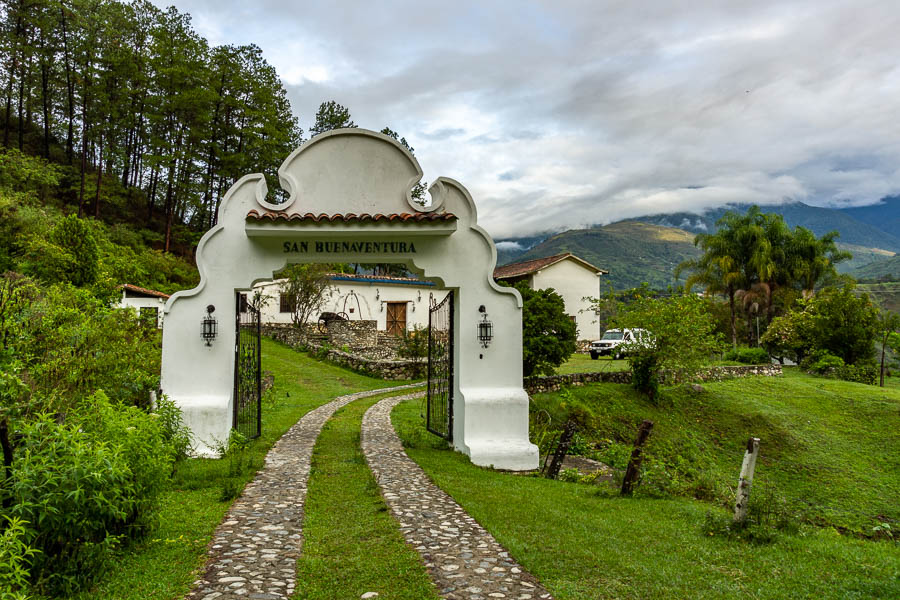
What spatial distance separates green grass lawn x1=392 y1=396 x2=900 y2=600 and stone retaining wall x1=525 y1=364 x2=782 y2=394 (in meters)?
10.2

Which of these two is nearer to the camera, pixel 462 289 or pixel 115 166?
pixel 462 289

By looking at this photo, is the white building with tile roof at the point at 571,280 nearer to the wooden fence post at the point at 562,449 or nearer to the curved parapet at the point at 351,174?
the curved parapet at the point at 351,174

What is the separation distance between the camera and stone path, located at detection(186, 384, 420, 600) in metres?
3.89

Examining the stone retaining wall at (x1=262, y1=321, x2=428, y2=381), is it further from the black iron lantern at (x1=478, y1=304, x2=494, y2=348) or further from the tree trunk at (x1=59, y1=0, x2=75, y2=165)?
the tree trunk at (x1=59, y1=0, x2=75, y2=165)

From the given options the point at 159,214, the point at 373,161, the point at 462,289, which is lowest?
the point at 462,289

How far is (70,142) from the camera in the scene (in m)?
33.6

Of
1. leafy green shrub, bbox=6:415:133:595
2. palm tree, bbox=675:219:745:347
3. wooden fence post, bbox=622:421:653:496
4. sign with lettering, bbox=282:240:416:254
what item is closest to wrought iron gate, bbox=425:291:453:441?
sign with lettering, bbox=282:240:416:254

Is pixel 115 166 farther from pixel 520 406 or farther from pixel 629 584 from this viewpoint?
pixel 629 584

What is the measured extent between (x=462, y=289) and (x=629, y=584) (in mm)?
5867

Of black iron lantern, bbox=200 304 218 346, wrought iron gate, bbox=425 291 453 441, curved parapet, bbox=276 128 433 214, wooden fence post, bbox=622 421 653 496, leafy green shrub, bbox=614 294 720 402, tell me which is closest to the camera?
wooden fence post, bbox=622 421 653 496

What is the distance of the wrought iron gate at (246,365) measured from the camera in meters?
9.47

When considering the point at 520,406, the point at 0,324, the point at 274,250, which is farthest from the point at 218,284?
the point at 520,406

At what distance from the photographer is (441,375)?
10.9 metres

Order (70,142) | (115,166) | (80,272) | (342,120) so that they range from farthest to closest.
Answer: (342,120), (115,166), (70,142), (80,272)
